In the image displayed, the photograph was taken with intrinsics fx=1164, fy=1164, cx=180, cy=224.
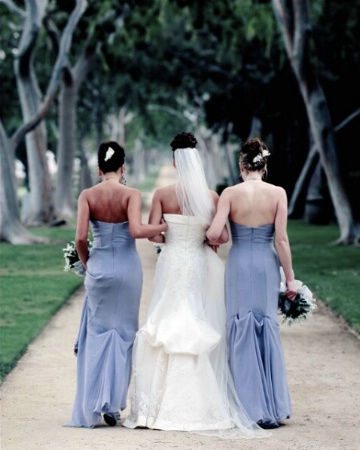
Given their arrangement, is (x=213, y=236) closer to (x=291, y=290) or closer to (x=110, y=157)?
(x=291, y=290)

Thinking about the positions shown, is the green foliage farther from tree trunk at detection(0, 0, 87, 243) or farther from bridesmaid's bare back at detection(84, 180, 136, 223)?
tree trunk at detection(0, 0, 87, 243)

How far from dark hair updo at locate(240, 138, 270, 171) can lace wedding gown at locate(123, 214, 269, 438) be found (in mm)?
495

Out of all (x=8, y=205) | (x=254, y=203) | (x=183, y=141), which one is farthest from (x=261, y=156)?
(x=8, y=205)

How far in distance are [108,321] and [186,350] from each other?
54cm

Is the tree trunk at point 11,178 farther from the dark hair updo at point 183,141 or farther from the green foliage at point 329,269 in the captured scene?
the dark hair updo at point 183,141

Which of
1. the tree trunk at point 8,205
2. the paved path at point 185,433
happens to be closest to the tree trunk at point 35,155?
the tree trunk at point 8,205

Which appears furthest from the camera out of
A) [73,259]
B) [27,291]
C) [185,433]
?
[27,291]

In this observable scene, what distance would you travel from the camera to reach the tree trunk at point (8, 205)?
23.4 metres

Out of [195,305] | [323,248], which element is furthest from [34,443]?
[323,248]

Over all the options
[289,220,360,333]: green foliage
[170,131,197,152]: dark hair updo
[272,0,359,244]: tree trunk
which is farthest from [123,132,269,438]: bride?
[272,0,359,244]: tree trunk

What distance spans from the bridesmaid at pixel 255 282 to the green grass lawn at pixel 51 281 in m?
2.61

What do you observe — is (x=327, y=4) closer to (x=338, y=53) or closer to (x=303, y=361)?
(x=338, y=53)

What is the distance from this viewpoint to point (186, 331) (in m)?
7.45

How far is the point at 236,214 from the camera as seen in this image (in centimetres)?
753
